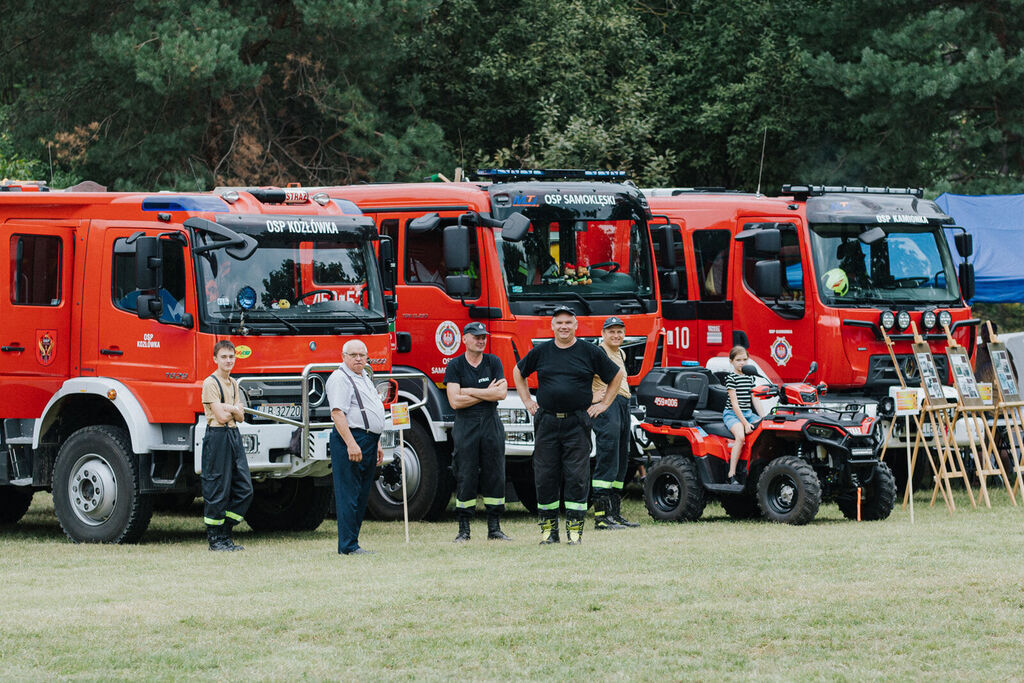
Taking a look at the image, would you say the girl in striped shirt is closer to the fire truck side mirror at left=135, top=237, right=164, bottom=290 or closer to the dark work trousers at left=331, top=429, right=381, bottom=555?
the dark work trousers at left=331, top=429, right=381, bottom=555

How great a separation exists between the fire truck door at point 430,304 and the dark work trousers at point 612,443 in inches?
82.0

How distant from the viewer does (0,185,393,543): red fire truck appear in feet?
43.1

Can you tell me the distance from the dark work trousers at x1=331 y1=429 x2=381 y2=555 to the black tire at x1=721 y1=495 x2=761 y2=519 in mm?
3811

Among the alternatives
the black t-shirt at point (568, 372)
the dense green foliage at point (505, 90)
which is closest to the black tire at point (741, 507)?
A: the black t-shirt at point (568, 372)

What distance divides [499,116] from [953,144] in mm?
8619

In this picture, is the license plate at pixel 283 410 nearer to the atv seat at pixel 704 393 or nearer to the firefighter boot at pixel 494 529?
the firefighter boot at pixel 494 529

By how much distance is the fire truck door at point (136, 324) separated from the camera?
13.1 metres

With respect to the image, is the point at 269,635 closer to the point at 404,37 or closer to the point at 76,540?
the point at 76,540

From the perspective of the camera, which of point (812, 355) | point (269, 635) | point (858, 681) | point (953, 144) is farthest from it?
point (953, 144)

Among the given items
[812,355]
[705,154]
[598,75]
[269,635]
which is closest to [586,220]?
[812,355]

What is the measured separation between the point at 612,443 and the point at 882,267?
15.0 ft

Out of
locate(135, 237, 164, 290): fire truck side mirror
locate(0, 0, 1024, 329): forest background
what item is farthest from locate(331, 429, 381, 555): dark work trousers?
locate(0, 0, 1024, 329): forest background

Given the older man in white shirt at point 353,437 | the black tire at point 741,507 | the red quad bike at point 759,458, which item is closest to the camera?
the older man in white shirt at point 353,437

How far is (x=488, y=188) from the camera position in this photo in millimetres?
15789
